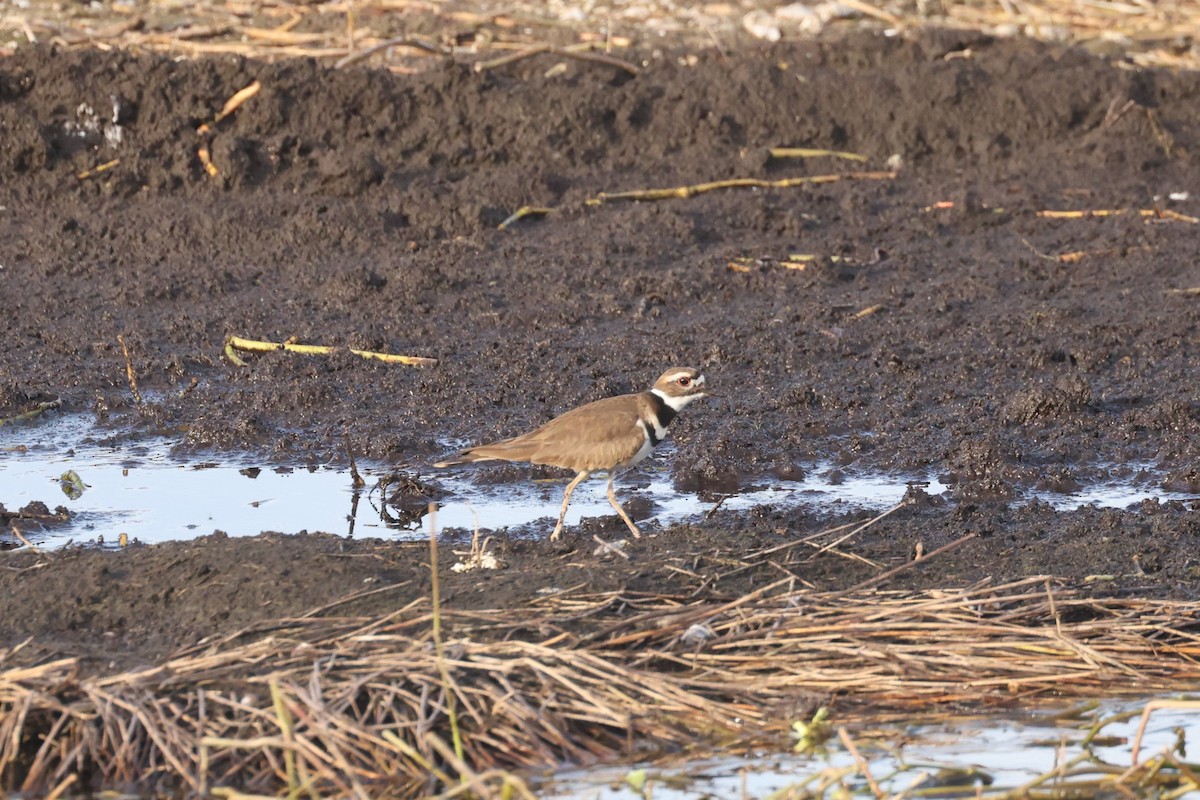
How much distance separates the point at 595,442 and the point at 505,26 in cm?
953

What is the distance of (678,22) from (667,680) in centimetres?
1187

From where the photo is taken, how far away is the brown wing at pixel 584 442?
25.2ft

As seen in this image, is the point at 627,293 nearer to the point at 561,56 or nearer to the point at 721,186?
the point at 721,186

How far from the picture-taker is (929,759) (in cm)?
562

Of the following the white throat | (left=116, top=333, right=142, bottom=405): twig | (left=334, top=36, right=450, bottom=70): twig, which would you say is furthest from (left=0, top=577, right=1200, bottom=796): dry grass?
(left=334, top=36, right=450, bottom=70): twig

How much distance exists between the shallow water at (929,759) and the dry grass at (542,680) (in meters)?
0.14

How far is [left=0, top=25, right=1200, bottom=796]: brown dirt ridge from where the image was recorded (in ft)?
23.1

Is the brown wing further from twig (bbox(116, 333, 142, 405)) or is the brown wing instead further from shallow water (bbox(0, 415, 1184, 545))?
twig (bbox(116, 333, 142, 405))

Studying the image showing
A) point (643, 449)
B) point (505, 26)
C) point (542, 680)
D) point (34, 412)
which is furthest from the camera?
point (505, 26)

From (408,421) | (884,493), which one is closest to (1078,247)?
(884,493)

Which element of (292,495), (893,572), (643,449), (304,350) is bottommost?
(292,495)

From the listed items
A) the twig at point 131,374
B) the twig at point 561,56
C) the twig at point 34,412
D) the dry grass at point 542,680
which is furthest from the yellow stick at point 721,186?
the dry grass at point 542,680

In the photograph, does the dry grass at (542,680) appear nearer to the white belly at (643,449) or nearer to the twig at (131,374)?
the white belly at (643,449)

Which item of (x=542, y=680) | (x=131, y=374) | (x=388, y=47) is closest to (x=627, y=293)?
(x=131, y=374)
